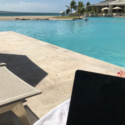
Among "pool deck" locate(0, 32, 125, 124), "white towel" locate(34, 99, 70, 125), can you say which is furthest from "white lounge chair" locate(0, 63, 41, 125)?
"pool deck" locate(0, 32, 125, 124)

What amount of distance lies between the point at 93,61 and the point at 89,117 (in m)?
3.58

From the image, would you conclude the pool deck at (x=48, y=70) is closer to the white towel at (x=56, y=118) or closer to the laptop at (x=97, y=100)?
the white towel at (x=56, y=118)

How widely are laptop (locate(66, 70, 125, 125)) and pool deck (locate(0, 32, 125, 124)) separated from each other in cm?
148

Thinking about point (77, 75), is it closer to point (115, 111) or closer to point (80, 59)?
point (115, 111)

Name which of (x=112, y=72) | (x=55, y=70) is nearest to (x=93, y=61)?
(x=112, y=72)

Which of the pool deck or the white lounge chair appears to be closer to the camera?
the white lounge chair

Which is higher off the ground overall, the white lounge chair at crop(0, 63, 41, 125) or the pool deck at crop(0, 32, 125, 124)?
the white lounge chair at crop(0, 63, 41, 125)

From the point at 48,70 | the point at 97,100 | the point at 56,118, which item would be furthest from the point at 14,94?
the point at 48,70

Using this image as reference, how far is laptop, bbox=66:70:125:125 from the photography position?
649 millimetres

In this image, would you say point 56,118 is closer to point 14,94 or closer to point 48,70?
point 14,94

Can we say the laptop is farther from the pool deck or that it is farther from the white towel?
the pool deck

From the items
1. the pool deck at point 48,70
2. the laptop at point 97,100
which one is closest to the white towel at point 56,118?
the laptop at point 97,100

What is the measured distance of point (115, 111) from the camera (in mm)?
650

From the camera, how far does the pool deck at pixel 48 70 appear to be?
2368 mm
